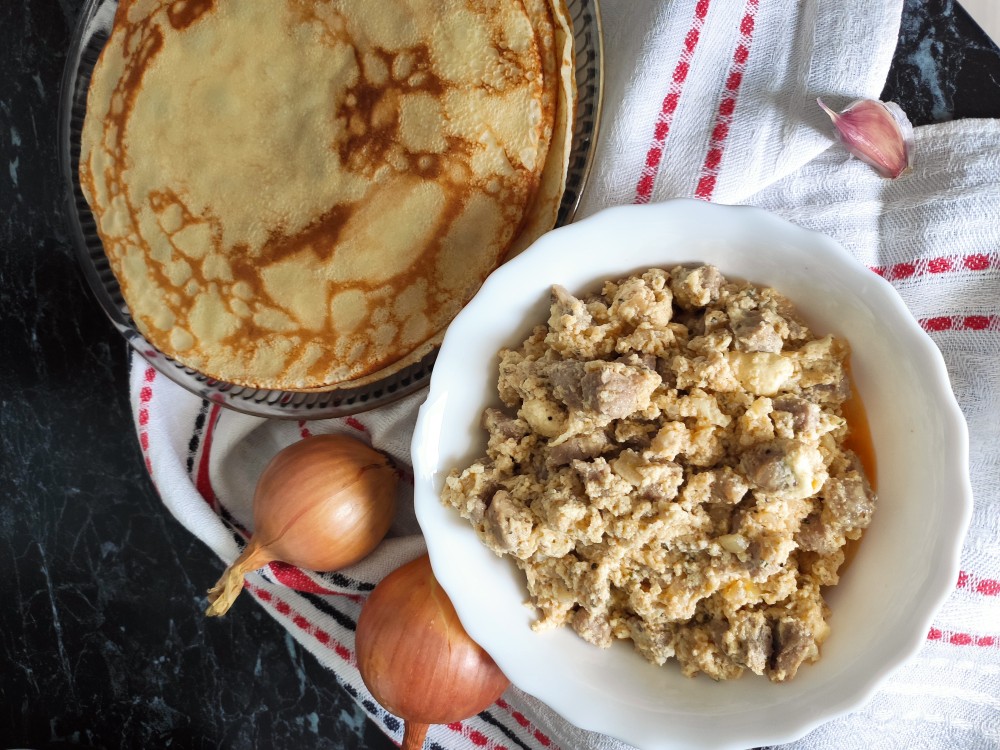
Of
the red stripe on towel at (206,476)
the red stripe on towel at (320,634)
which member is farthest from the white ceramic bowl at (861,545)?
the red stripe on towel at (206,476)

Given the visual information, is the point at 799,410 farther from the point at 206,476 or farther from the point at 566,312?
the point at 206,476

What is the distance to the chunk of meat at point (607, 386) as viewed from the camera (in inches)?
45.7

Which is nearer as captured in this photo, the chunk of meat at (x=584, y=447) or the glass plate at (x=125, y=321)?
the chunk of meat at (x=584, y=447)

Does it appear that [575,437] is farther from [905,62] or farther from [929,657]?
[905,62]

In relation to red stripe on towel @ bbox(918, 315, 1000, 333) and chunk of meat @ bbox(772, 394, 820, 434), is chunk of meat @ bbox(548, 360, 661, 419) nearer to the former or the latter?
chunk of meat @ bbox(772, 394, 820, 434)

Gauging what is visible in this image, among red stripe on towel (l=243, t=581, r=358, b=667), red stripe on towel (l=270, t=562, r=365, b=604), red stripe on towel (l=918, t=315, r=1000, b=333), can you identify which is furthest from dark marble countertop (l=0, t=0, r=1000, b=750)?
red stripe on towel (l=918, t=315, r=1000, b=333)

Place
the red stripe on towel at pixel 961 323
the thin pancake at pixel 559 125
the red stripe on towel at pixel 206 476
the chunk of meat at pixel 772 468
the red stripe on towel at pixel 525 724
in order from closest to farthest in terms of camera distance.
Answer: the chunk of meat at pixel 772 468, the thin pancake at pixel 559 125, the red stripe on towel at pixel 961 323, the red stripe on towel at pixel 525 724, the red stripe on towel at pixel 206 476

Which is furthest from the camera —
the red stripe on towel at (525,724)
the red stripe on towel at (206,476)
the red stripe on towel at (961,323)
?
the red stripe on towel at (206,476)

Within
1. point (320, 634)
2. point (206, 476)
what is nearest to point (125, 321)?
point (206, 476)

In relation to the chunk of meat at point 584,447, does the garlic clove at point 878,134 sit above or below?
above

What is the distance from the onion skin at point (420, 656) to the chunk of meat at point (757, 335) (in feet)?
2.41

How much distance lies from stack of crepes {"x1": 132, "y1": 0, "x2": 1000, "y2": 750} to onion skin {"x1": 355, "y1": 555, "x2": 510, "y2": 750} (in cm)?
29

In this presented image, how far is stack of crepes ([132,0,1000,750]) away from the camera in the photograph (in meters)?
1.45

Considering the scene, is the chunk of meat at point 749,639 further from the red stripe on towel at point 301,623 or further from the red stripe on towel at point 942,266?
the red stripe on towel at point 301,623
